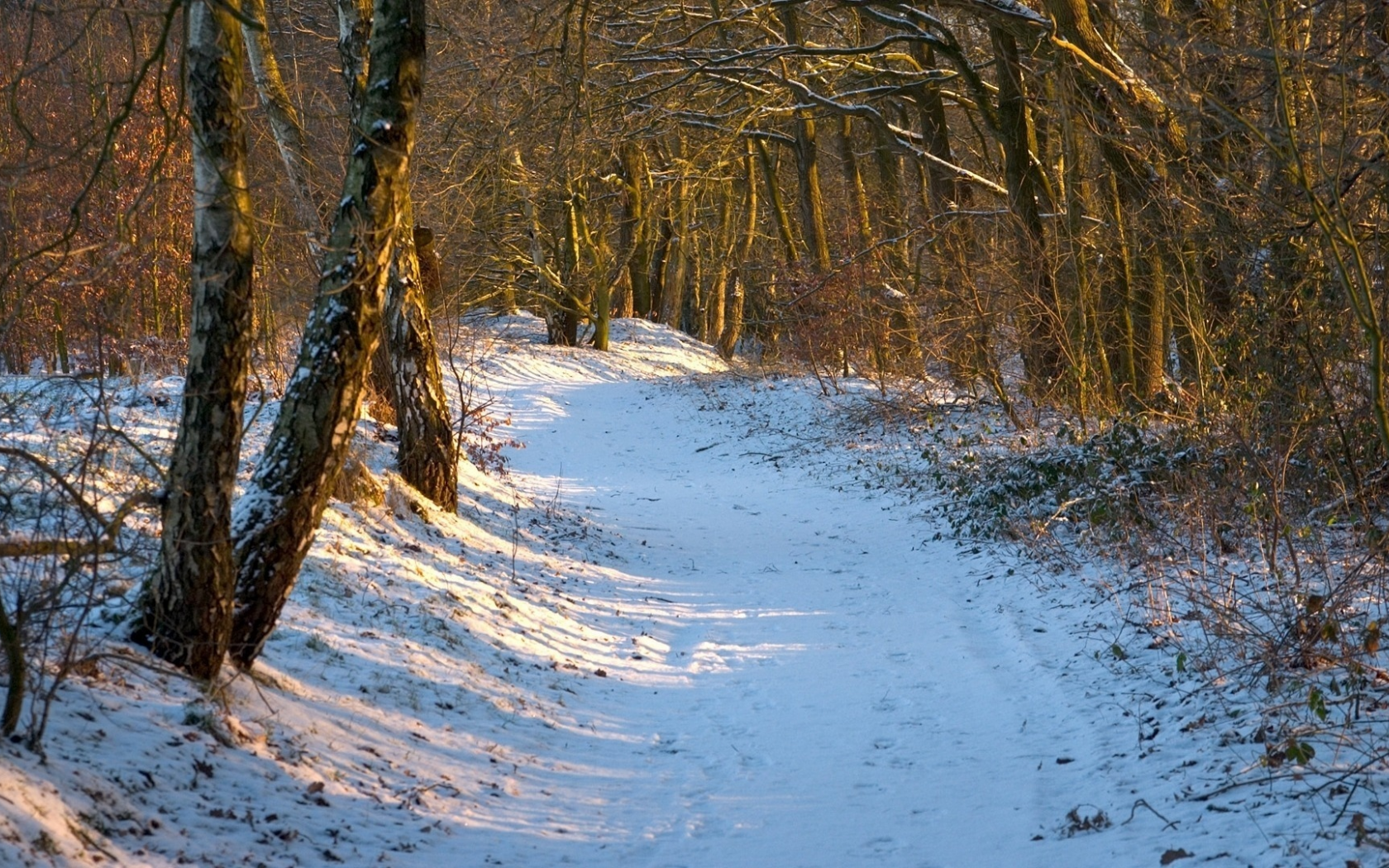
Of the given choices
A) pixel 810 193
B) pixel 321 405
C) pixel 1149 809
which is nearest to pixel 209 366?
pixel 321 405

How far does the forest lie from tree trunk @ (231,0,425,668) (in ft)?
0.07

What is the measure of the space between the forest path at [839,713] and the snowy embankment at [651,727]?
0.9 inches

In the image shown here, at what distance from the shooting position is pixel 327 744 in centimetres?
526

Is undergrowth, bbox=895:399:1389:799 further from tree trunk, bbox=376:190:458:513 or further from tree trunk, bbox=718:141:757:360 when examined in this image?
tree trunk, bbox=718:141:757:360

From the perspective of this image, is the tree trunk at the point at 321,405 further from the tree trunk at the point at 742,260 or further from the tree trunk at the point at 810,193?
the tree trunk at the point at 742,260

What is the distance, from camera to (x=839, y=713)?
659cm

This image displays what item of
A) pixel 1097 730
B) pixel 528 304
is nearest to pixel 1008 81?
pixel 1097 730

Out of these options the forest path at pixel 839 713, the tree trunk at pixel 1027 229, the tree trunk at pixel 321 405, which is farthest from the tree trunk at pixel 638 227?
the tree trunk at pixel 321 405

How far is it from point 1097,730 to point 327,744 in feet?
12.8

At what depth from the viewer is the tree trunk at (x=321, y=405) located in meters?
5.46

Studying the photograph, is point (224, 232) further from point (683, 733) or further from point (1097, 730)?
point (1097, 730)

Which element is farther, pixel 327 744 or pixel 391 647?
pixel 391 647

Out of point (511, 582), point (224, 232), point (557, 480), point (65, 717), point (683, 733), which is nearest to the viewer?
point (65, 717)

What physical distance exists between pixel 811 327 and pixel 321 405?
1551 centimetres
